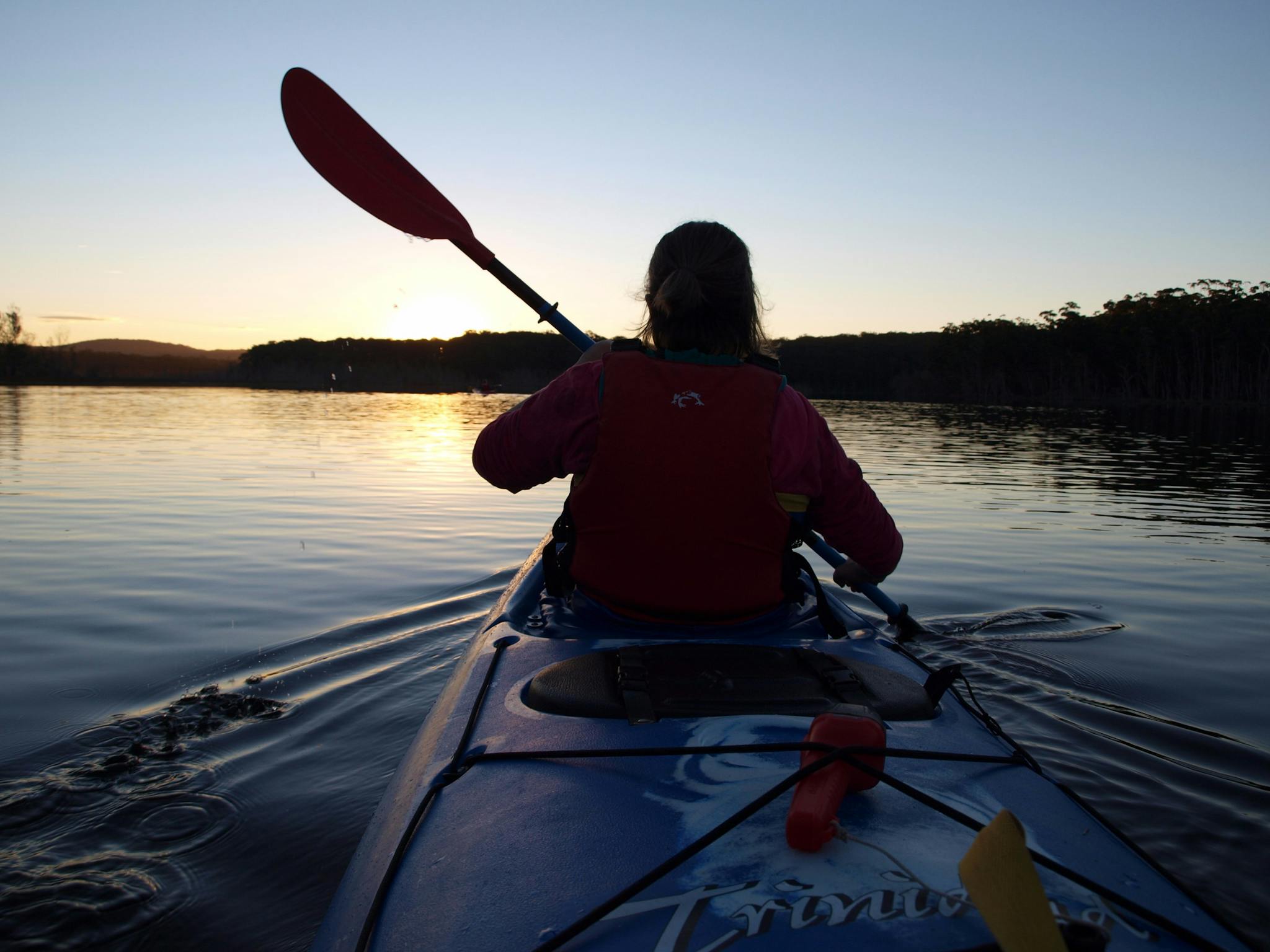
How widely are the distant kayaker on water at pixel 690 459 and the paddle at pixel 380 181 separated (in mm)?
Answer: 1394

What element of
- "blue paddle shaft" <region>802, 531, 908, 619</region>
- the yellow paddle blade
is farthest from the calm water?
the yellow paddle blade

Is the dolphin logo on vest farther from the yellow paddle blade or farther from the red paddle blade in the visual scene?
the red paddle blade

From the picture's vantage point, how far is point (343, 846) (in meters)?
2.83

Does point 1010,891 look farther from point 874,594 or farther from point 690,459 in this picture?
point 874,594

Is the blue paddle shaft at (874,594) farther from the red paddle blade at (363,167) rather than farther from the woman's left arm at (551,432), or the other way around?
the red paddle blade at (363,167)

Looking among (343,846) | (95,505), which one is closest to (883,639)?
(343,846)

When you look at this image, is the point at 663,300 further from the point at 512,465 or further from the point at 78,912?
the point at 78,912

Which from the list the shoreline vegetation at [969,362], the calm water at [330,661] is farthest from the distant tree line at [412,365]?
the calm water at [330,661]

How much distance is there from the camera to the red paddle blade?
12.6 ft

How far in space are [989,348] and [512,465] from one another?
290ft

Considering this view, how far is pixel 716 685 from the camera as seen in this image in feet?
5.80

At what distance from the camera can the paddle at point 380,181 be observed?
12.4ft

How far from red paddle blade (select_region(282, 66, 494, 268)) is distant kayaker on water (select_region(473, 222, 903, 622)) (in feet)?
6.15

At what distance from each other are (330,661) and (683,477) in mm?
3326
